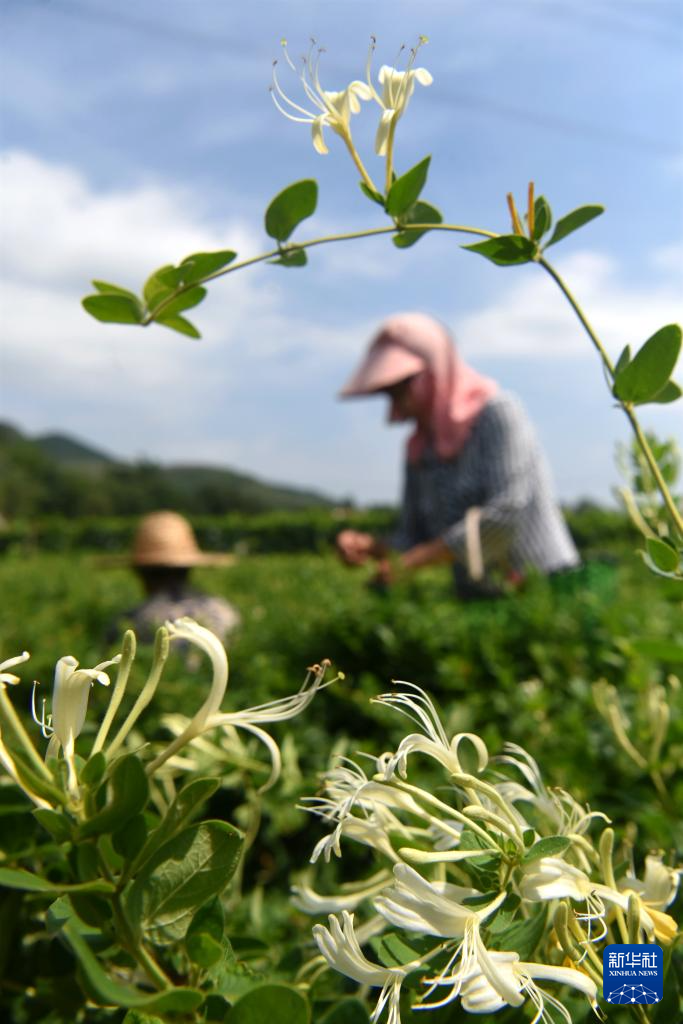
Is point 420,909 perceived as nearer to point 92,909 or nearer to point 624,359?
point 92,909

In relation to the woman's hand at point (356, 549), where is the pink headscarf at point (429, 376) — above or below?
above

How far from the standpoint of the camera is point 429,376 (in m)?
3.91

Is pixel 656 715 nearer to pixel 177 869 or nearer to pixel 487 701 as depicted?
pixel 177 869

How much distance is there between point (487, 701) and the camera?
247cm

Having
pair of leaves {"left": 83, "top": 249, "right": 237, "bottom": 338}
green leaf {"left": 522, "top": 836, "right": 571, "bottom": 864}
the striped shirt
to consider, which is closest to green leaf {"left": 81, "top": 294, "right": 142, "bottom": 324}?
pair of leaves {"left": 83, "top": 249, "right": 237, "bottom": 338}

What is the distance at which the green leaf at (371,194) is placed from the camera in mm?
609

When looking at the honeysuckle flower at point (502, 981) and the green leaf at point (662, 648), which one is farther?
the green leaf at point (662, 648)

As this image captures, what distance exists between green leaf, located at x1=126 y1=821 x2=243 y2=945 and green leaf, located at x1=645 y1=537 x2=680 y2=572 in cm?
30

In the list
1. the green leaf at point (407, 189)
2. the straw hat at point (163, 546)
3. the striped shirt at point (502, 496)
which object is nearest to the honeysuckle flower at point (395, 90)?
the green leaf at point (407, 189)

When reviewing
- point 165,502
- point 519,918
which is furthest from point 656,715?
point 165,502

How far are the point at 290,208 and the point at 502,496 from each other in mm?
2919

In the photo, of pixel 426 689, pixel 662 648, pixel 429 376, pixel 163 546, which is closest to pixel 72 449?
pixel 163 546

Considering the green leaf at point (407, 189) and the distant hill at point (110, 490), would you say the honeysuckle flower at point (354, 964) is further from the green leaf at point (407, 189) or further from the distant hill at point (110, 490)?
the distant hill at point (110, 490)

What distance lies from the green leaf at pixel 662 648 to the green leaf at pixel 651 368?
279 mm
